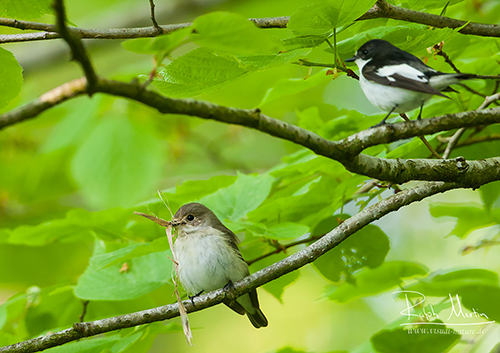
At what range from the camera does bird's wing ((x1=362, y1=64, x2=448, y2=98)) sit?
2.48 metres

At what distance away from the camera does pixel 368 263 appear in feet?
9.05

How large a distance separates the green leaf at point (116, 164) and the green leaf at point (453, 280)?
2.24 m

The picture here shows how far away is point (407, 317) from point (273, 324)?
25.8 feet

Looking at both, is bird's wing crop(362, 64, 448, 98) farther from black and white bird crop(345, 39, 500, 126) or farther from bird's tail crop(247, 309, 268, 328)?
bird's tail crop(247, 309, 268, 328)

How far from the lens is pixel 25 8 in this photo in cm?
179

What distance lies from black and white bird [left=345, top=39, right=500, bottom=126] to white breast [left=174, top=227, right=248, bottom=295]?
1.52 m

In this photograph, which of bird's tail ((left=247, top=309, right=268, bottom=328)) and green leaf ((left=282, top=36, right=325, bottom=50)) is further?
bird's tail ((left=247, top=309, right=268, bottom=328))

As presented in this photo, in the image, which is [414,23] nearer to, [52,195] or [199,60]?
[199,60]

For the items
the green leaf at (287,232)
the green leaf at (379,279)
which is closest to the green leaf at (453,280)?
the green leaf at (379,279)

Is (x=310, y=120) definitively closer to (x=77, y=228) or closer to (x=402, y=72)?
(x=402, y=72)

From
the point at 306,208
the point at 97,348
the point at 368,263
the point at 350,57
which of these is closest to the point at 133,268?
the point at 97,348

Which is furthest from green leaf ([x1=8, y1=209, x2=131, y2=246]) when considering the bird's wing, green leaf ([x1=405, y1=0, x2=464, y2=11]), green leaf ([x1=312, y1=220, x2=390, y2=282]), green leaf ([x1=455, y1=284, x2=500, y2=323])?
green leaf ([x1=455, y1=284, x2=500, y2=323])

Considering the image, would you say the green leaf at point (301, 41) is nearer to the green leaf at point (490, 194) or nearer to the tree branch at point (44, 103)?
the tree branch at point (44, 103)

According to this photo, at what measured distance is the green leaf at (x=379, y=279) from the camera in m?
3.02
